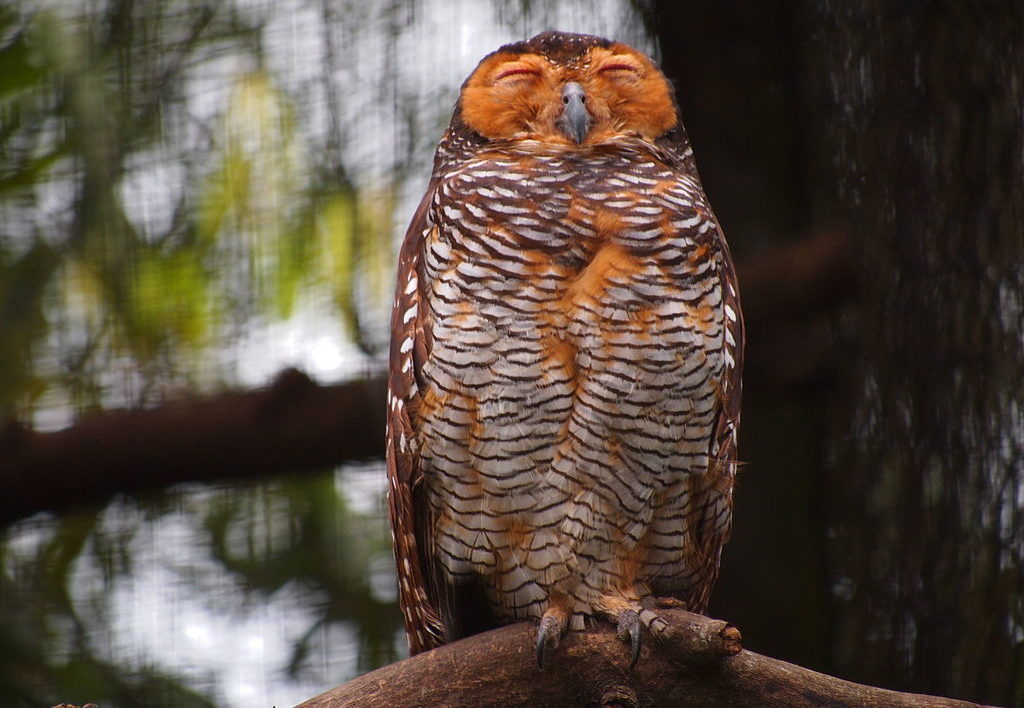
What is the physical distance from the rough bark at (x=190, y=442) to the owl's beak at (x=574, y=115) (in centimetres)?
87

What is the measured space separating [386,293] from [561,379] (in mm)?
1410

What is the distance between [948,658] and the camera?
106 inches

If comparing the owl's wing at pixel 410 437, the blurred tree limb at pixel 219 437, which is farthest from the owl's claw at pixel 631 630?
the blurred tree limb at pixel 219 437

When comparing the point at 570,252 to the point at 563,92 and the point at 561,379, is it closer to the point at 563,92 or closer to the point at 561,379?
the point at 561,379

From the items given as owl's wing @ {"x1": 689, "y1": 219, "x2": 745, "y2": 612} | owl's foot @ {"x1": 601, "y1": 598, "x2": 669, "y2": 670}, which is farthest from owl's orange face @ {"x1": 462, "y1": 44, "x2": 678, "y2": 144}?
owl's foot @ {"x1": 601, "y1": 598, "x2": 669, "y2": 670}

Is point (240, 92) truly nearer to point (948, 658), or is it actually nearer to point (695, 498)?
point (695, 498)

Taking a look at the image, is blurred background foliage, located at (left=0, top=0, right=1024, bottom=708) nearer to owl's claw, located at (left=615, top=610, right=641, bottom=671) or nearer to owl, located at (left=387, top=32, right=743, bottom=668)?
owl, located at (left=387, top=32, right=743, bottom=668)

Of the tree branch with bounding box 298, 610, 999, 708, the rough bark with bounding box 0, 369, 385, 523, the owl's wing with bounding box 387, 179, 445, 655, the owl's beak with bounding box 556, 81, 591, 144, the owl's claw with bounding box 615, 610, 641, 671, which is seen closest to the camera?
the tree branch with bounding box 298, 610, 999, 708

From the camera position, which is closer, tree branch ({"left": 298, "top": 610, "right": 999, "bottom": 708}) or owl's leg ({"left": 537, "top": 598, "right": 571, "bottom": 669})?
tree branch ({"left": 298, "top": 610, "right": 999, "bottom": 708})

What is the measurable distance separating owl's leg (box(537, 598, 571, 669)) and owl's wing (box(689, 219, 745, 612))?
1.20 feet

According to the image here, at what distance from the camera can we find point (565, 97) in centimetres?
221

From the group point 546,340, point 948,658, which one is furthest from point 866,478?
point 546,340

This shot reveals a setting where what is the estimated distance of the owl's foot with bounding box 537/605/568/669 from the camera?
1930 mm

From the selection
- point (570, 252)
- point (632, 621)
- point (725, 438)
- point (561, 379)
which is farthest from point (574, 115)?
point (632, 621)
